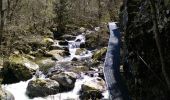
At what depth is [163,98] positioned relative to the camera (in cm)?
772

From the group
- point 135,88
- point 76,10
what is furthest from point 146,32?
point 76,10

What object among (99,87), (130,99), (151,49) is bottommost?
(99,87)

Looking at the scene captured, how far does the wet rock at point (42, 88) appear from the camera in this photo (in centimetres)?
1877

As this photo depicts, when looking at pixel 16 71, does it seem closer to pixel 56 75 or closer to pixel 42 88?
pixel 56 75

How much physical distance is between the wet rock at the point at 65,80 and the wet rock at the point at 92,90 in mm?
1063

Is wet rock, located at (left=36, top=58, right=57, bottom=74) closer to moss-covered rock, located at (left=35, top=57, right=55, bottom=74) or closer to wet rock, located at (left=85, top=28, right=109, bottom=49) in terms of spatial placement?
moss-covered rock, located at (left=35, top=57, right=55, bottom=74)

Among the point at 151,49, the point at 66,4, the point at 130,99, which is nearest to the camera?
the point at 151,49

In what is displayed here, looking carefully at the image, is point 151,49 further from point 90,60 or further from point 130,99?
point 90,60

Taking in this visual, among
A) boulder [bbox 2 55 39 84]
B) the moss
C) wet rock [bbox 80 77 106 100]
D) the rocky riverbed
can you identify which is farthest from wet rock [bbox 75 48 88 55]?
the moss

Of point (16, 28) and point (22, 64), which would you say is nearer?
point (22, 64)

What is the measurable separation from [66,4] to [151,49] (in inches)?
1294

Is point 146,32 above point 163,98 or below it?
above

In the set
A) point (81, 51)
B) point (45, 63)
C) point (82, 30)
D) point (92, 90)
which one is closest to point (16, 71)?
point (45, 63)

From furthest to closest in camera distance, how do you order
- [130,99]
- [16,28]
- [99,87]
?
[16,28] → [99,87] → [130,99]
